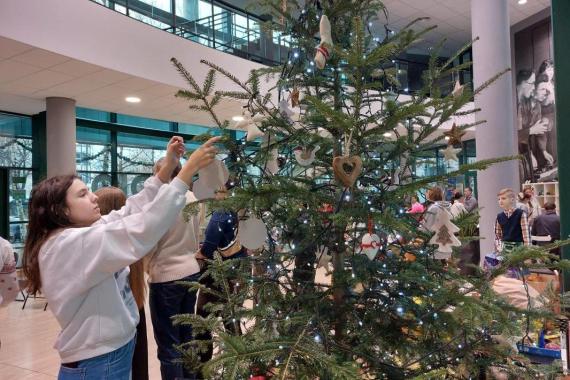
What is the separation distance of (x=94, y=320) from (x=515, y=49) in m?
13.2

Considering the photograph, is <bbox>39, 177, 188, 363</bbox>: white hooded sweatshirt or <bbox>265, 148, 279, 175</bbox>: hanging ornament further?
<bbox>265, 148, 279, 175</bbox>: hanging ornament

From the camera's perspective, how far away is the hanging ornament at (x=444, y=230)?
1.53 m

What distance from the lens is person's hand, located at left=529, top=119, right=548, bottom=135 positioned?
11031 mm

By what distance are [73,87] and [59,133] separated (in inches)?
40.9

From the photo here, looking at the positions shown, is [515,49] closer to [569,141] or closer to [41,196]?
[569,141]

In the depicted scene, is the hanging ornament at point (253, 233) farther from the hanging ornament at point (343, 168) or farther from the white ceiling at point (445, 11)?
the white ceiling at point (445, 11)

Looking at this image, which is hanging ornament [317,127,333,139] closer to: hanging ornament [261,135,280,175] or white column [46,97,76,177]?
hanging ornament [261,135,280,175]

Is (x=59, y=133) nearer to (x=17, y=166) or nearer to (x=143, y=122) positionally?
(x=17, y=166)

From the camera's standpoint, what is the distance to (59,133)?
7242 mm

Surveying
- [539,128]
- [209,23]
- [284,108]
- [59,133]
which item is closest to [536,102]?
[539,128]

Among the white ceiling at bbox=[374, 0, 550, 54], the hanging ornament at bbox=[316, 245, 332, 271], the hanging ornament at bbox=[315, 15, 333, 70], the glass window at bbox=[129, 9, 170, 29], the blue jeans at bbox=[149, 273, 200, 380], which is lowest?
the blue jeans at bbox=[149, 273, 200, 380]

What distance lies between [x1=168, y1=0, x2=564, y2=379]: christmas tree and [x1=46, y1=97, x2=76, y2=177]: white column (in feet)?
21.6

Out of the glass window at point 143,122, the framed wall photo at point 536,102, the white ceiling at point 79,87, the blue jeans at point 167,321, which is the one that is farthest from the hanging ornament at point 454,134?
the framed wall photo at point 536,102

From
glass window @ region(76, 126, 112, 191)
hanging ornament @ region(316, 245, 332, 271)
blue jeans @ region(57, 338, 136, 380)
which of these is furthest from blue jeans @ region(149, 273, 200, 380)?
glass window @ region(76, 126, 112, 191)
